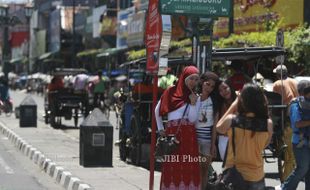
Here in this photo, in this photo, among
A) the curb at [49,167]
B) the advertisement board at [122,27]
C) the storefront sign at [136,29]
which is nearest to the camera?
the curb at [49,167]

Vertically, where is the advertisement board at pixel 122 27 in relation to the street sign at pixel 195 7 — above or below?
above

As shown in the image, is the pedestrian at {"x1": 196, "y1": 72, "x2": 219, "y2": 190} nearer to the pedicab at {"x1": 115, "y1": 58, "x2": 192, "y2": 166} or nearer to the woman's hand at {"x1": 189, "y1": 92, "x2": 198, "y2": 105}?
the woman's hand at {"x1": 189, "y1": 92, "x2": 198, "y2": 105}

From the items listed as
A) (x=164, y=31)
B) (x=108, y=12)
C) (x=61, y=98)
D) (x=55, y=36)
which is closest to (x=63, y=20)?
(x=55, y=36)

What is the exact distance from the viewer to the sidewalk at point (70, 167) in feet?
35.7

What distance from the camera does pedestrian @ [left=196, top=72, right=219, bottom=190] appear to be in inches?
317

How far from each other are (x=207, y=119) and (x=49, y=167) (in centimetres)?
582

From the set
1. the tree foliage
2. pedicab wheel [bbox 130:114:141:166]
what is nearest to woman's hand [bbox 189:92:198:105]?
A: pedicab wheel [bbox 130:114:141:166]

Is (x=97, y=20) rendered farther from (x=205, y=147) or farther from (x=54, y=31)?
(x=205, y=147)

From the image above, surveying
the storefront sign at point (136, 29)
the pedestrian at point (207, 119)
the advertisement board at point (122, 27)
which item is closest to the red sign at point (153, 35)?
the pedestrian at point (207, 119)

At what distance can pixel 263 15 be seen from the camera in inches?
1015

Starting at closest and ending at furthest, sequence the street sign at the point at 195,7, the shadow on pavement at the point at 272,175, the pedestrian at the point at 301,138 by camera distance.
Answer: the pedestrian at the point at 301,138 < the street sign at the point at 195,7 < the shadow on pavement at the point at 272,175

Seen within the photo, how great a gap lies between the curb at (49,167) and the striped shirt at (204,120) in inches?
102

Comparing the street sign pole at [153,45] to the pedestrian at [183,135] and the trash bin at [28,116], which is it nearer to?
the pedestrian at [183,135]

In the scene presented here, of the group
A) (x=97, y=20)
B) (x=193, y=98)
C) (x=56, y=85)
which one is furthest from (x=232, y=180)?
(x=97, y=20)
